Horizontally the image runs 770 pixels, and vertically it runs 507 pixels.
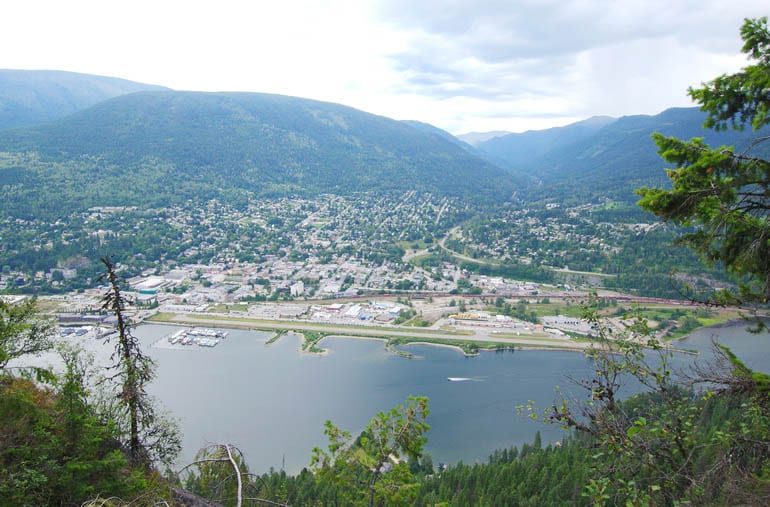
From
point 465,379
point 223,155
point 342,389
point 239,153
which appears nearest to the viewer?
point 342,389

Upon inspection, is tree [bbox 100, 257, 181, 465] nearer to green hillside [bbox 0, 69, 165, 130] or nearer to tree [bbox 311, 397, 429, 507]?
tree [bbox 311, 397, 429, 507]

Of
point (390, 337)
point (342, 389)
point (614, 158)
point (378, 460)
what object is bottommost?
point (342, 389)

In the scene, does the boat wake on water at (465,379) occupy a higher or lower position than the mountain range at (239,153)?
lower

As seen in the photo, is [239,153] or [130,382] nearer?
[130,382]

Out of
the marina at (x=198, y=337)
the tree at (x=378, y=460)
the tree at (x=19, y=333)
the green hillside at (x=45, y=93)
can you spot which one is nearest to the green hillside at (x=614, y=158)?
the marina at (x=198, y=337)

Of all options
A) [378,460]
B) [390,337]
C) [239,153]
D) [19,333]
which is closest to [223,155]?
[239,153]

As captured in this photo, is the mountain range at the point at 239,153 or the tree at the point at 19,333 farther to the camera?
the mountain range at the point at 239,153

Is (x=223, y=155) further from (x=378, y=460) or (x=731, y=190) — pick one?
(x=731, y=190)

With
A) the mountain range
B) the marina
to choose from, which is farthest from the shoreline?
the mountain range

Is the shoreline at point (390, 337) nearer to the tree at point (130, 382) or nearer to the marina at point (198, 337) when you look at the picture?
the marina at point (198, 337)
